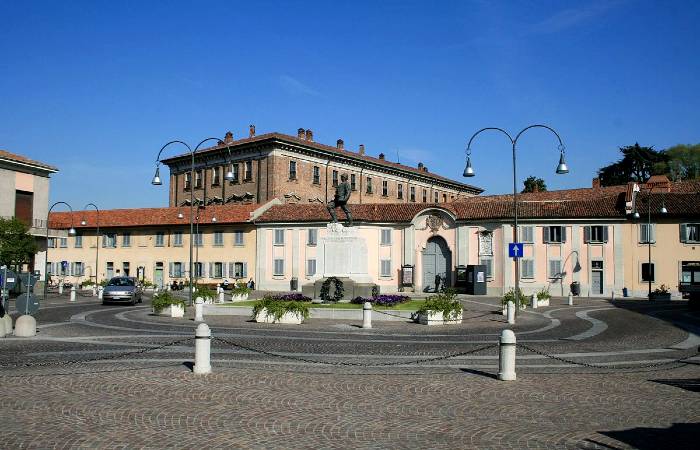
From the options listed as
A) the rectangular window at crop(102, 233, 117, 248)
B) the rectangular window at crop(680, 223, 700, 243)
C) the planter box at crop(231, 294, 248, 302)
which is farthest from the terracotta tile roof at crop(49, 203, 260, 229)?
the rectangular window at crop(680, 223, 700, 243)

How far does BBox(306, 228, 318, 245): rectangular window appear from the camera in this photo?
50.9m

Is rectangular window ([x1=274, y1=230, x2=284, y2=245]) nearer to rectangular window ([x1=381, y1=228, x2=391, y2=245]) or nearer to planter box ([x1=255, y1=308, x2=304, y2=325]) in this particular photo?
rectangular window ([x1=381, y1=228, x2=391, y2=245])

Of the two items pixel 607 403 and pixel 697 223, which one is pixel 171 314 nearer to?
pixel 607 403

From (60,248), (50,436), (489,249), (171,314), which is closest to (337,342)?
(50,436)

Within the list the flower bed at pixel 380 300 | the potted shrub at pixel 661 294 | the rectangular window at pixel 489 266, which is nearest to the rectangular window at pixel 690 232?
the potted shrub at pixel 661 294

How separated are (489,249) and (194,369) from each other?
38.0m

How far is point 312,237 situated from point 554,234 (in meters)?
18.9

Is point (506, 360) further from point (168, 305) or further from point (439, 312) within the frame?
point (168, 305)

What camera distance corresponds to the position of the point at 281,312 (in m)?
22.6

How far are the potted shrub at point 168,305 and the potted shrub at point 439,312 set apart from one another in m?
10.3

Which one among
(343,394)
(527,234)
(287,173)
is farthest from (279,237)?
(343,394)

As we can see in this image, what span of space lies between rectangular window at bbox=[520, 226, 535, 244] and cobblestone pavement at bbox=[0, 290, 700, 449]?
1135 inches

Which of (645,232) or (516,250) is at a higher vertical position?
(645,232)

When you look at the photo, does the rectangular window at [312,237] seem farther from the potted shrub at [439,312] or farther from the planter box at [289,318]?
the potted shrub at [439,312]
